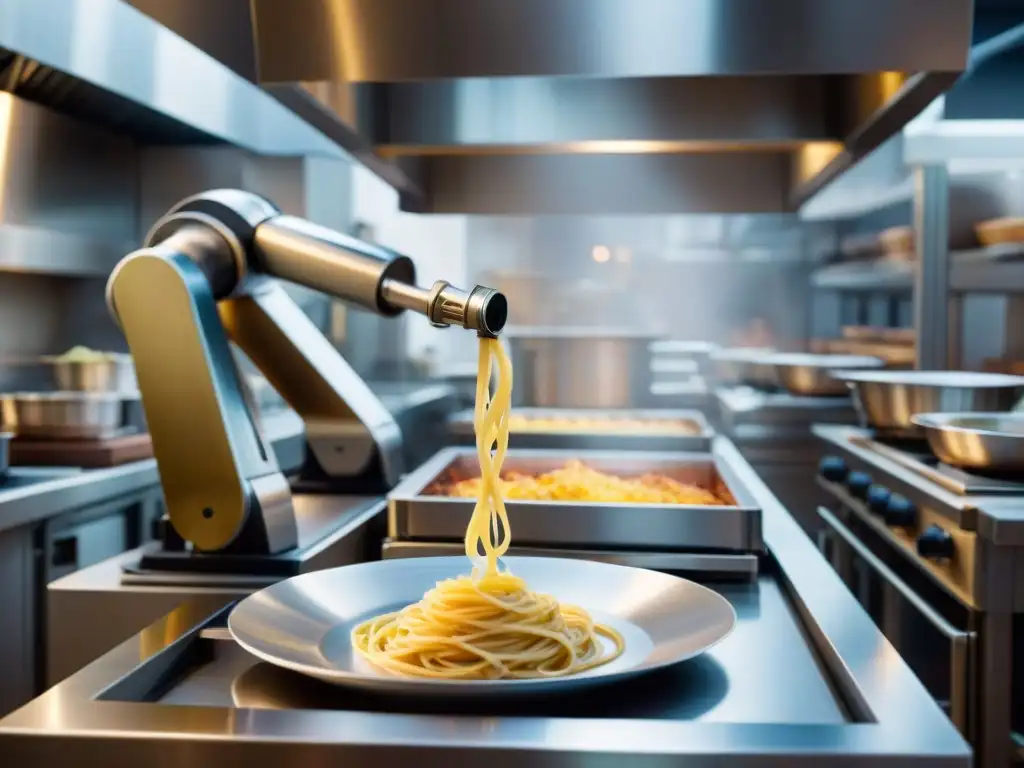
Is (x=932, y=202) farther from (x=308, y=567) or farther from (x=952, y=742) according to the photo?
(x=952, y=742)

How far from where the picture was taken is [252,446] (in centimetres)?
125

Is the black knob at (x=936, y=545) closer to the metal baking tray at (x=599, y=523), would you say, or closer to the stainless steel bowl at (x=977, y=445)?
the stainless steel bowl at (x=977, y=445)

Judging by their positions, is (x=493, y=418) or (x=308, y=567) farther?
(x=308, y=567)

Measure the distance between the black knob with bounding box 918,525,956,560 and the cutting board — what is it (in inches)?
73.2

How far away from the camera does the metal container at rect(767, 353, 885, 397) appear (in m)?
3.66

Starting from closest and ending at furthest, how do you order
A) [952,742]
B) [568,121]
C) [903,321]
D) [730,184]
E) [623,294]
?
1. [952,742]
2. [568,121]
3. [730,184]
4. [903,321]
5. [623,294]

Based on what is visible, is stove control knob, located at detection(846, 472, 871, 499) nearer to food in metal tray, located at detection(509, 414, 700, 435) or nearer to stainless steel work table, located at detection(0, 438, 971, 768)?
food in metal tray, located at detection(509, 414, 700, 435)

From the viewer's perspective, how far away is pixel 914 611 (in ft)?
6.65

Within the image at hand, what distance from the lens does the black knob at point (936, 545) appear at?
1817 millimetres

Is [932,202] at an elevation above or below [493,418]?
above


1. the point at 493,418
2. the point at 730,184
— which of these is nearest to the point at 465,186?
the point at 730,184

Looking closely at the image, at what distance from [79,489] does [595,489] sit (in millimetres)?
1472


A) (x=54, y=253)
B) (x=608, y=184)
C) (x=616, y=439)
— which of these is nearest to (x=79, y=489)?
(x=54, y=253)

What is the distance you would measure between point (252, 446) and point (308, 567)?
159 mm
